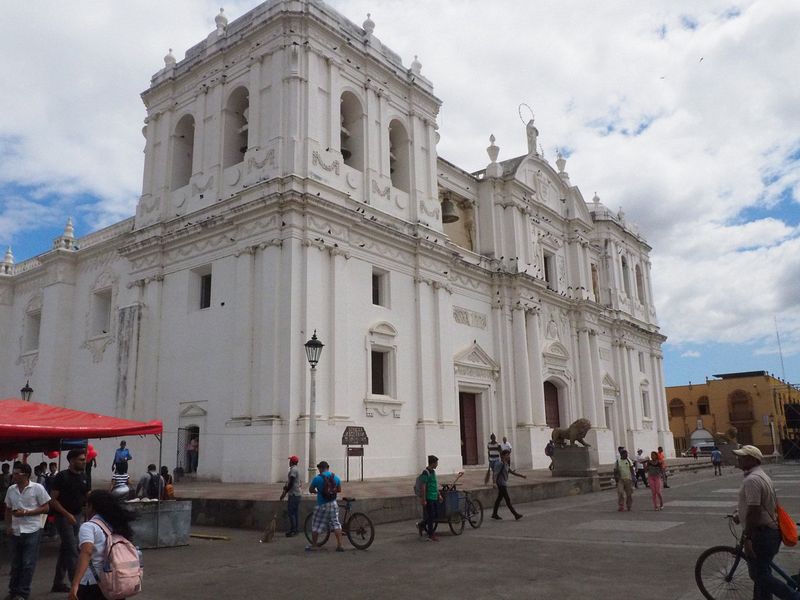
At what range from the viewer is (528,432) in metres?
27.1

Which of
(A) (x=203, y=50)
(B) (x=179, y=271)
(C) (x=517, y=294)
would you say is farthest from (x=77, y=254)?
(C) (x=517, y=294)

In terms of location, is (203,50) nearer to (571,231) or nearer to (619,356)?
(571,231)

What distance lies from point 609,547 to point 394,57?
20102 millimetres

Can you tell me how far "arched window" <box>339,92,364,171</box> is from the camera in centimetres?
2298

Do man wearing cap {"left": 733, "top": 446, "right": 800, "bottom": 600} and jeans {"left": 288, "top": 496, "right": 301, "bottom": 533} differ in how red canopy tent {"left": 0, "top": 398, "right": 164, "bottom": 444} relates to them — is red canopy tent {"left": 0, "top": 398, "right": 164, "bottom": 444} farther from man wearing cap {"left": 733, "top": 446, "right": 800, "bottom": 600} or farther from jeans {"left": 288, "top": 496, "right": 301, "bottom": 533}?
man wearing cap {"left": 733, "top": 446, "right": 800, "bottom": 600}

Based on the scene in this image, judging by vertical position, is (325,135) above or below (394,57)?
below

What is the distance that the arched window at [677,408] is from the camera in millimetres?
66438

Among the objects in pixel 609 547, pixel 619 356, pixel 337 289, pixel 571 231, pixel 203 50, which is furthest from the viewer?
pixel 619 356

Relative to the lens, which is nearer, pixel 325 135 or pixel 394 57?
pixel 325 135

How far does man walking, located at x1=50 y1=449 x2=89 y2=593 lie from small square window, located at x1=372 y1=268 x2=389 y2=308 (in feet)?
46.4

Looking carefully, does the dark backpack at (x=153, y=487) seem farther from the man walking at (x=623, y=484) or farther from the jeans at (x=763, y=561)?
the jeans at (x=763, y=561)

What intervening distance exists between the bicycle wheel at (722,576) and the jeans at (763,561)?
0.47 metres

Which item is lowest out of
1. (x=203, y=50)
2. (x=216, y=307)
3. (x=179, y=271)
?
(x=216, y=307)

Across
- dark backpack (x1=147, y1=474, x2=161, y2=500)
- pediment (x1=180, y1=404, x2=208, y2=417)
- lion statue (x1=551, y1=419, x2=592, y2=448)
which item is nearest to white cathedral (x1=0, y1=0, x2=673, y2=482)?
pediment (x1=180, y1=404, x2=208, y2=417)
